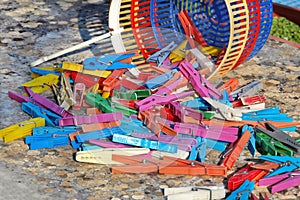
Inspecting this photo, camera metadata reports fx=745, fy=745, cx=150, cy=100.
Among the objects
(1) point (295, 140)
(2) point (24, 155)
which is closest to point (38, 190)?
(2) point (24, 155)

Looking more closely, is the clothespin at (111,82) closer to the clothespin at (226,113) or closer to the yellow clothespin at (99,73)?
the yellow clothespin at (99,73)

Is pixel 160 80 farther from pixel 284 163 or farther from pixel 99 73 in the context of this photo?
pixel 284 163

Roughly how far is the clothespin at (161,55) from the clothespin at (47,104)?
662 mm

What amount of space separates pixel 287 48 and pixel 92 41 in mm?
1216

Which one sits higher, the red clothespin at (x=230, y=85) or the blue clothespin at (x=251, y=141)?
the red clothespin at (x=230, y=85)

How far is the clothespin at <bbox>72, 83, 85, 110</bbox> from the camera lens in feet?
12.0

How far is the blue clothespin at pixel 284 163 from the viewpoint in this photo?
316 cm

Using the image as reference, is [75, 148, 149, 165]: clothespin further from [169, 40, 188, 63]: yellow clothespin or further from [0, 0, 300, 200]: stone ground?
[169, 40, 188, 63]: yellow clothespin

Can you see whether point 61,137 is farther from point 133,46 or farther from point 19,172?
point 133,46

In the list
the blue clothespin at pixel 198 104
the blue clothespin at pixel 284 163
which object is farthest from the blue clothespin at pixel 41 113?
the blue clothespin at pixel 284 163

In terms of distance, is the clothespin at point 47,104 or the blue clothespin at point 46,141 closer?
the blue clothespin at point 46,141

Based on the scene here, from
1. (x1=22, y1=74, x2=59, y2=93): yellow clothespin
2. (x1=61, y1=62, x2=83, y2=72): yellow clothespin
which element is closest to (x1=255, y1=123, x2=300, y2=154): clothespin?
(x1=61, y1=62, x2=83, y2=72): yellow clothespin

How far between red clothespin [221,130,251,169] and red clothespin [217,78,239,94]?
1.54ft

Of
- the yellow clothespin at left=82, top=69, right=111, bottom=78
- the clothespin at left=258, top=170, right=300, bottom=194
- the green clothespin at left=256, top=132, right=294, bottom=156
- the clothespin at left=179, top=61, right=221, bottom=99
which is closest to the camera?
the clothespin at left=258, top=170, right=300, bottom=194
